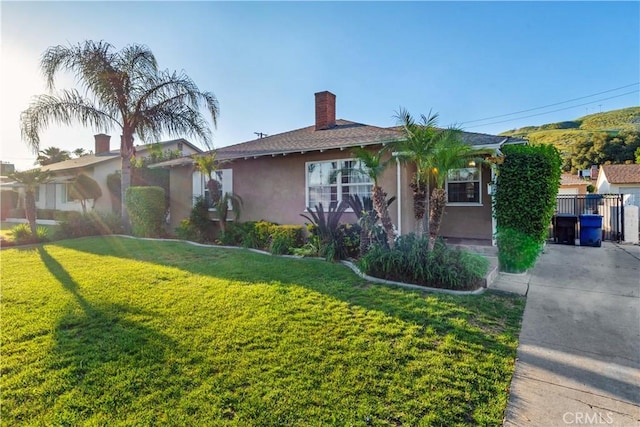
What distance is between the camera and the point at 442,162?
643cm

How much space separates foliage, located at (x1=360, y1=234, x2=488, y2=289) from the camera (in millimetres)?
6078

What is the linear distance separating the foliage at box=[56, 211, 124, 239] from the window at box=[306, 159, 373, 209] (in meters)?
9.60

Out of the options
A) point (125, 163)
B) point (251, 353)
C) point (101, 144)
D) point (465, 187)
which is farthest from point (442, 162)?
point (101, 144)

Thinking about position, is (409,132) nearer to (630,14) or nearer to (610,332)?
(610,332)

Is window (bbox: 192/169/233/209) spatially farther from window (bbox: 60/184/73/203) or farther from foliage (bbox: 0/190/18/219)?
foliage (bbox: 0/190/18/219)

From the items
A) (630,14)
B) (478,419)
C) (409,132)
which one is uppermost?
(630,14)

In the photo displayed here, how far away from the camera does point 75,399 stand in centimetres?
287

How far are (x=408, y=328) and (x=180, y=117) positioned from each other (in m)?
13.5

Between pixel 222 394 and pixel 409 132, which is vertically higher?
pixel 409 132

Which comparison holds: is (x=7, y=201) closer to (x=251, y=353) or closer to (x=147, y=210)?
(x=147, y=210)

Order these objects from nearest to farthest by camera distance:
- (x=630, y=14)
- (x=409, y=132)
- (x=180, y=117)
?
(x=409, y=132)
(x=630, y=14)
(x=180, y=117)

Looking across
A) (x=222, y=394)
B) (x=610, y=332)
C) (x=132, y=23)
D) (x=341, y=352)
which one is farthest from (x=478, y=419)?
(x=132, y=23)

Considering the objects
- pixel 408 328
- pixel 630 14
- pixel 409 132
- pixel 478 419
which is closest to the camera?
pixel 478 419

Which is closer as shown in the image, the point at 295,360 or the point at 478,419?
the point at 478,419
